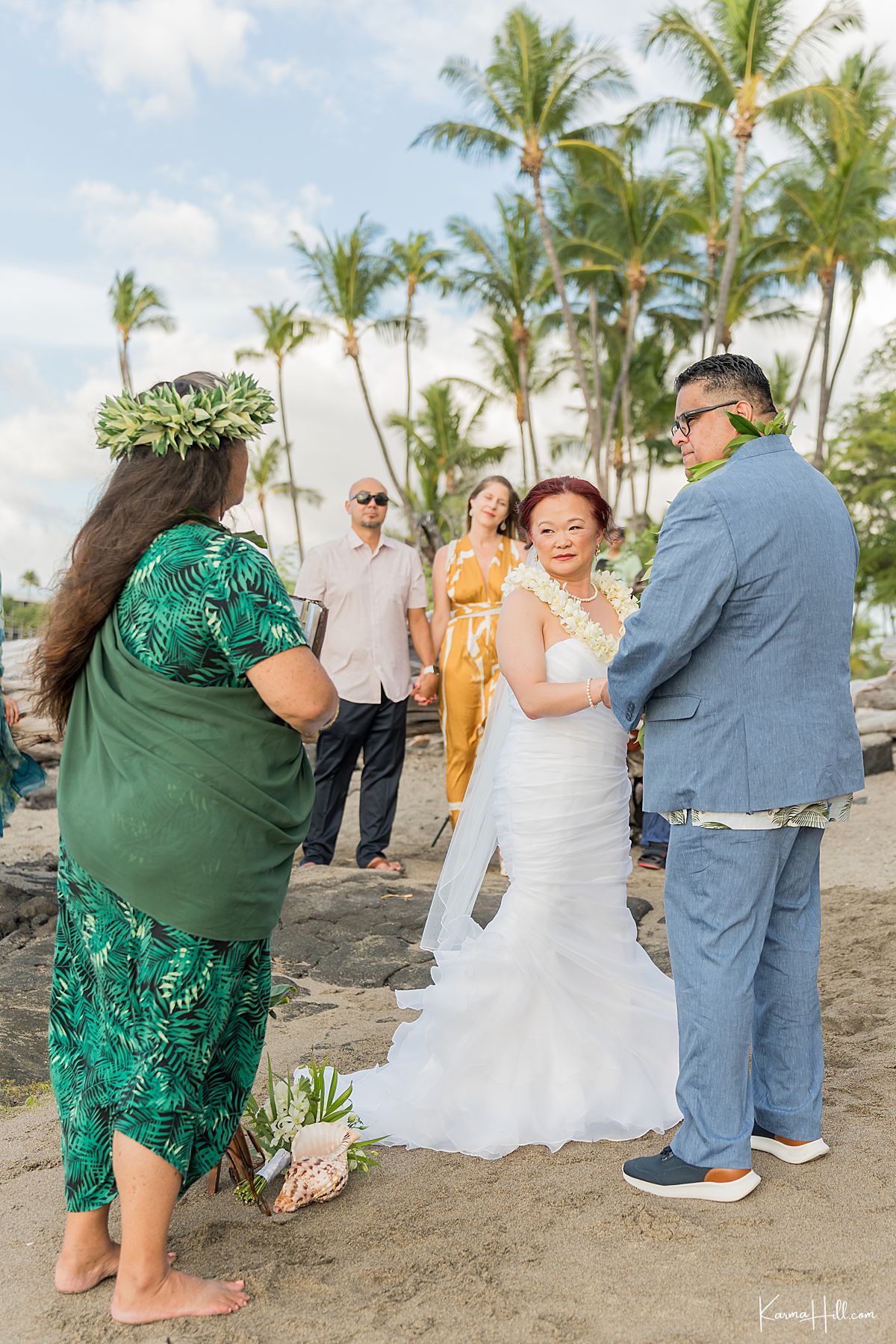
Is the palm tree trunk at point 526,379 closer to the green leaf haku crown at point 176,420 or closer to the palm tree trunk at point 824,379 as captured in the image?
the palm tree trunk at point 824,379

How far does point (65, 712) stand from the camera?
8.93 ft

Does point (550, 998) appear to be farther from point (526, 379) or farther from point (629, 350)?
point (526, 379)

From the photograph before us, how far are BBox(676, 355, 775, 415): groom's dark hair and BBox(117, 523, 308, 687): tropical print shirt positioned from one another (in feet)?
4.70

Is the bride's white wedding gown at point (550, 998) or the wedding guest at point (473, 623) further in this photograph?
the wedding guest at point (473, 623)

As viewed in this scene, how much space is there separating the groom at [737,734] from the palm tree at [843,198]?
2517 cm

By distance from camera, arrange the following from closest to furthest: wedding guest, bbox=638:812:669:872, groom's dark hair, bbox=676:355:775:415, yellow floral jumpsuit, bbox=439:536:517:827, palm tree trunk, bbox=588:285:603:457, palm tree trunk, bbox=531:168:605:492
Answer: groom's dark hair, bbox=676:355:775:415
yellow floral jumpsuit, bbox=439:536:517:827
wedding guest, bbox=638:812:669:872
palm tree trunk, bbox=531:168:605:492
palm tree trunk, bbox=588:285:603:457

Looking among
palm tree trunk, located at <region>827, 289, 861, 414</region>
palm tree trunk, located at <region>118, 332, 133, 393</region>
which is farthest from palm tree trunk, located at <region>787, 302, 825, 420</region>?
palm tree trunk, located at <region>118, 332, 133, 393</region>

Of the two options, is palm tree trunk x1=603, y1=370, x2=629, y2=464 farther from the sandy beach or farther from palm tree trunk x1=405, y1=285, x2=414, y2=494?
the sandy beach

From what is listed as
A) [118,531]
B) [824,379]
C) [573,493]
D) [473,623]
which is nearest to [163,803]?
[118,531]

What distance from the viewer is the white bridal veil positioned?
13.2ft

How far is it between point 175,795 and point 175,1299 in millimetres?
1087

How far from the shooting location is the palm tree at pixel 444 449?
121 feet

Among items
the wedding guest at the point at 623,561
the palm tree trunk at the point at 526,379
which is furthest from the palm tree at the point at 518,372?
the wedding guest at the point at 623,561

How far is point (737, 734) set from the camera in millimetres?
2918
